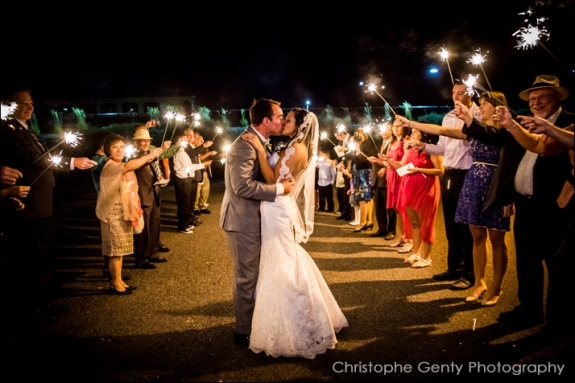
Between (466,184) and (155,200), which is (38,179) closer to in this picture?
(155,200)

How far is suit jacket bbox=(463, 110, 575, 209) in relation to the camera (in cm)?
392

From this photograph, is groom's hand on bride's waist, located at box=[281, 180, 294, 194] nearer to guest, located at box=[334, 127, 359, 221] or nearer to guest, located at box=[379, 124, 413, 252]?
guest, located at box=[379, 124, 413, 252]

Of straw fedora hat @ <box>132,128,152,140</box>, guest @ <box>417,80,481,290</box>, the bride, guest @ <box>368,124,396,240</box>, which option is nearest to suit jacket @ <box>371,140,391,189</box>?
guest @ <box>368,124,396,240</box>

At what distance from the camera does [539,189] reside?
3.99 metres

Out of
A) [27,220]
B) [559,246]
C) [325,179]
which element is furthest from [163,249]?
[559,246]

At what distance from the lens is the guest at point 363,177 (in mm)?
9062

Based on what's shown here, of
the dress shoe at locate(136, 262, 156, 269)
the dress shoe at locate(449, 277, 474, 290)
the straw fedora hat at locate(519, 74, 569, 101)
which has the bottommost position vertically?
the dress shoe at locate(136, 262, 156, 269)

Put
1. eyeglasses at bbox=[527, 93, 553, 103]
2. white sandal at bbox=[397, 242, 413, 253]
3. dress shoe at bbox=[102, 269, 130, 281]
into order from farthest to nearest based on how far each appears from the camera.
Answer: white sandal at bbox=[397, 242, 413, 253] < dress shoe at bbox=[102, 269, 130, 281] < eyeglasses at bbox=[527, 93, 553, 103]

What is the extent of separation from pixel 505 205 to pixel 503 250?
0.78m

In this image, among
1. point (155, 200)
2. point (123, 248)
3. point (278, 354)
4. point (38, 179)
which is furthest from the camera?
point (155, 200)

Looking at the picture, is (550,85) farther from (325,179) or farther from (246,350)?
(325,179)

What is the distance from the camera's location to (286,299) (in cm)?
368

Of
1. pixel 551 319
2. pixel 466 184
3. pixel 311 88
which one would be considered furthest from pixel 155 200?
pixel 311 88

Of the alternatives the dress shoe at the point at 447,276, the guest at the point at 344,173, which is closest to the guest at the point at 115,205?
the dress shoe at the point at 447,276
